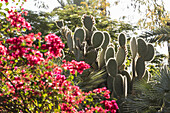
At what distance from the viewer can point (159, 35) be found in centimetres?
817

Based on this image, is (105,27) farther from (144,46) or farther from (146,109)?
(146,109)

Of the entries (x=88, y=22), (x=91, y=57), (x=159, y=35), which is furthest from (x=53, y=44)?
(x=159, y=35)

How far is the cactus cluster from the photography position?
17.4ft

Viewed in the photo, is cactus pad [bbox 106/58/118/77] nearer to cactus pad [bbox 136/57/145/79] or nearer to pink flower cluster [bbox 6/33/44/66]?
cactus pad [bbox 136/57/145/79]

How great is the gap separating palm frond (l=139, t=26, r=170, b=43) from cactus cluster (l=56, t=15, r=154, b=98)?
249 cm

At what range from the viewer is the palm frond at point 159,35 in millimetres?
8031

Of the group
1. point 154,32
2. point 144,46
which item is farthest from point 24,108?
point 154,32

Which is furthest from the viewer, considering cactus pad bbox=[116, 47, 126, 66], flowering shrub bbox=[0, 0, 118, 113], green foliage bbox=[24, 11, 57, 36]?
green foliage bbox=[24, 11, 57, 36]

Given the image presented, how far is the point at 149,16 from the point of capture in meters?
11.2

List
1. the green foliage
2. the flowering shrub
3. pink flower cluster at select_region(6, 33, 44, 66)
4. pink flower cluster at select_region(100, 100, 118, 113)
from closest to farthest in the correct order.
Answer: pink flower cluster at select_region(6, 33, 44, 66) < the flowering shrub < pink flower cluster at select_region(100, 100, 118, 113) < the green foliage

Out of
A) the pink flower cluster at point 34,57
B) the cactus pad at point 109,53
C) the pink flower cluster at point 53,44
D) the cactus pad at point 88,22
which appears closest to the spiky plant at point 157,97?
the cactus pad at point 109,53

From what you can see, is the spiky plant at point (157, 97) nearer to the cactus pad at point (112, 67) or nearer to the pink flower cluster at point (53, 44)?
the cactus pad at point (112, 67)

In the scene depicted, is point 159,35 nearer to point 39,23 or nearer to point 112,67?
point 112,67

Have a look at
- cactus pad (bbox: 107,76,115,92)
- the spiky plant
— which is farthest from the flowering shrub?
cactus pad (bbox: 107,76,115,92)
